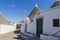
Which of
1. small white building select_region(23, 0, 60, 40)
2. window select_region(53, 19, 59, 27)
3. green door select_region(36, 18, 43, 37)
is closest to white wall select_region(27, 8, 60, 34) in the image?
small white building select_region(23, 0, 60, 40)

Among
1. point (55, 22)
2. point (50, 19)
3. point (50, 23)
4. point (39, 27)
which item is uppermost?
point (50, 19)

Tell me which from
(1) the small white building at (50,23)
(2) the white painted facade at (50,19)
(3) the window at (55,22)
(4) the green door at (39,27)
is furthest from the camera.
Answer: (4) the green door at (39,27)

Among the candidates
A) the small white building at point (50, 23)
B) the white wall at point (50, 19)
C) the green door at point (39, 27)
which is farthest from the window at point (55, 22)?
the green door at point (39, 27)

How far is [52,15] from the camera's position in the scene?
13781mm

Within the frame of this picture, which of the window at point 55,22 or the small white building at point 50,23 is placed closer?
the small white building at point 50,23

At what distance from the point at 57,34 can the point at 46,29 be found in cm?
191

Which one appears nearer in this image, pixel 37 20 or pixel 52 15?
pixel 52 15

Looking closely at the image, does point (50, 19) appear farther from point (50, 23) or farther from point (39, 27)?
point (39, 27)

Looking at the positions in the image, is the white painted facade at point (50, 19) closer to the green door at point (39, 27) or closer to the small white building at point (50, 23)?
the small white building at point (50, 23)

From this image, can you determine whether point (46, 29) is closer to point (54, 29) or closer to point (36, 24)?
point (54, 29)

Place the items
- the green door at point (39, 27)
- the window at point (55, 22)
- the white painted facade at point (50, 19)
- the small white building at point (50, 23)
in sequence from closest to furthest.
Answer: the small white building at point (50, 23)
the white painted facade at point (50, 19)
the window at point (55, 22)
the green door at point (39, 27)

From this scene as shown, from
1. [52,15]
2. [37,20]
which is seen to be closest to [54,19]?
[52,15]

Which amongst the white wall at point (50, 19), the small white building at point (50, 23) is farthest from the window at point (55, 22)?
the white wall at point (50, 19)

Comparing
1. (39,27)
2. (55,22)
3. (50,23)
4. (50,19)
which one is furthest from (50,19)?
(39,27)
